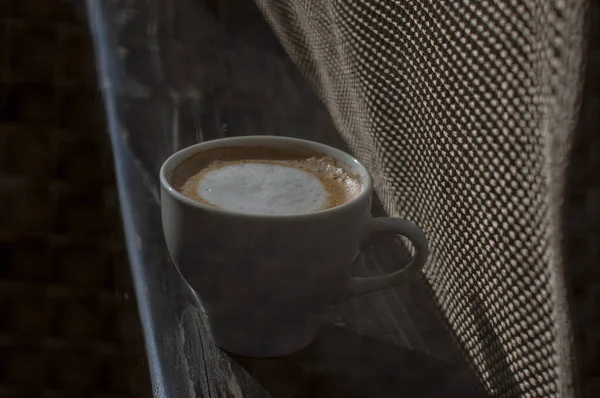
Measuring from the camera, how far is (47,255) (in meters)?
0.88

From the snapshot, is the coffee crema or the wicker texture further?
the wicker texture

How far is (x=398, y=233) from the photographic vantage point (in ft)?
1.13

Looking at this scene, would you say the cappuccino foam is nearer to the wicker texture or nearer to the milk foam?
the milk foam

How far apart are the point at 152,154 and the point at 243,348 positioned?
0.67 feet

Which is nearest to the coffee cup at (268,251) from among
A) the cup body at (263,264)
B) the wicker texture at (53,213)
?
the cup body at (263,264)

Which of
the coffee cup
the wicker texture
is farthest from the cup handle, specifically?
the wicker texture

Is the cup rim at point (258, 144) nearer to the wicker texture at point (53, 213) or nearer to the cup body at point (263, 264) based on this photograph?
the cup body at point (263, 264)

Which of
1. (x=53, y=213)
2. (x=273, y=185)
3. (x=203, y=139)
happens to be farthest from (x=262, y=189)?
(x=53, y=213)

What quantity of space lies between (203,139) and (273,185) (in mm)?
186

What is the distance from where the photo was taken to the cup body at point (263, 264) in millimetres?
305

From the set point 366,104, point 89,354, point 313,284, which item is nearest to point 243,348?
point 313,284

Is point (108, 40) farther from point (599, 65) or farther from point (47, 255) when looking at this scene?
point (599, 65)

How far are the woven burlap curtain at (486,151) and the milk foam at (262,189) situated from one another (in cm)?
6

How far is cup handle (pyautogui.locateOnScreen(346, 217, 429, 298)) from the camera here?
34 cm
